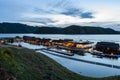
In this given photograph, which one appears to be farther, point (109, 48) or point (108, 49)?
point (108, 49)

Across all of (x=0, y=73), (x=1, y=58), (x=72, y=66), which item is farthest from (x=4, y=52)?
(x=72, y=66)

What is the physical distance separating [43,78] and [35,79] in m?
1.33

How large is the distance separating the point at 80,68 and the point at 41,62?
27.4m

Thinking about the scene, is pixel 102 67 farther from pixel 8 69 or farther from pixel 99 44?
pixel 99 44

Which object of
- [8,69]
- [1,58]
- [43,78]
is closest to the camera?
[8,69]

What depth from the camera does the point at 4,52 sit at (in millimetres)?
22422

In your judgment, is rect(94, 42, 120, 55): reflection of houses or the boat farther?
rect(94, 42, 120, 55): reflection of houses

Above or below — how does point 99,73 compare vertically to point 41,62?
below

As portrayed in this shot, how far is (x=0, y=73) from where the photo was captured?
1645cm

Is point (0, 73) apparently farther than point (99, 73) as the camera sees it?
No

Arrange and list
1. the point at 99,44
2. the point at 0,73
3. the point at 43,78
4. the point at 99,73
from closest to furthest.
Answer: the point at 0,73, the point at 43,78, the point at 99,73, the point at 99,44

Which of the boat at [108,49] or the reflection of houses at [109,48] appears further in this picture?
the reflection of houses at [109,48]

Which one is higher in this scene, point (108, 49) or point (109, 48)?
point (109, 48)

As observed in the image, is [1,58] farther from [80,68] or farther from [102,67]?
[102,67]
